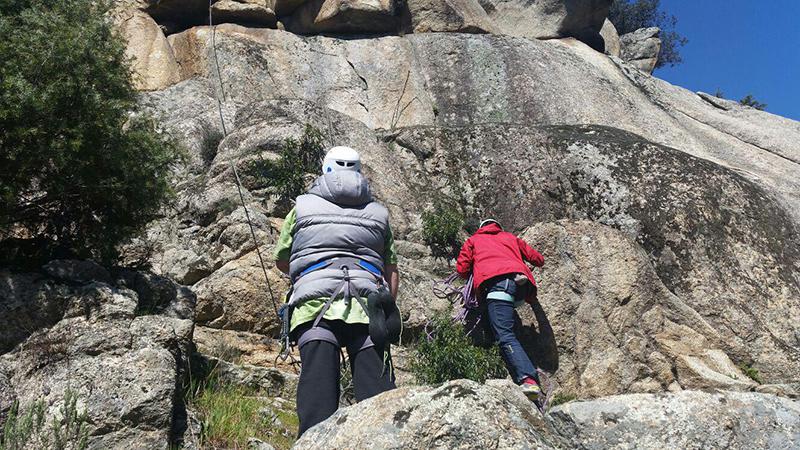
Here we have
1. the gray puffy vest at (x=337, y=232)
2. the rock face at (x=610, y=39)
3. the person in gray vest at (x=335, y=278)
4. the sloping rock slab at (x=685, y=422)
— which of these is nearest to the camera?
the sloping rock slab at (x=685, y=422)

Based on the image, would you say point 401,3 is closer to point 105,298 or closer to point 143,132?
point 143,132

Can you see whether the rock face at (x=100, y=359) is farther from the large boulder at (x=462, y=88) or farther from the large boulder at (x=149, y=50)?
the large boulder at (x=149, y=50)

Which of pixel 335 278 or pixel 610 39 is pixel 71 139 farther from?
pixel 610 39

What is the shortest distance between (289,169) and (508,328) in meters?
4.48

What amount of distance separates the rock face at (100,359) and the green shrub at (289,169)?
4.61 metres

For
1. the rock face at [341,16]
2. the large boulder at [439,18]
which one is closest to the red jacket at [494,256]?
the rock face at [341,16]

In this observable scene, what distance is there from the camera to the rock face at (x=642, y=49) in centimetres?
2939

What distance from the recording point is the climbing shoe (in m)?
9.79

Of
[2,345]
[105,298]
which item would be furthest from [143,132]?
[2,345]

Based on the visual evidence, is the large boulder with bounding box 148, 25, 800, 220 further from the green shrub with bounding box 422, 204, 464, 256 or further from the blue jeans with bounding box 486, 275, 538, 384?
the blue jeans with bounding box 486, 275, 538, 384

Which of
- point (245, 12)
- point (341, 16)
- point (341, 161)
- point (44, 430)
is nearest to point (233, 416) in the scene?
point (44, 430)

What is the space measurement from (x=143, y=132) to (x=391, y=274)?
13.5 ft

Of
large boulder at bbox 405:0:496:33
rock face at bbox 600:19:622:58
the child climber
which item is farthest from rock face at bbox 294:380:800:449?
rock face at bbox 600:19:622:58

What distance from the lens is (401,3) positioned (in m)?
22.6
